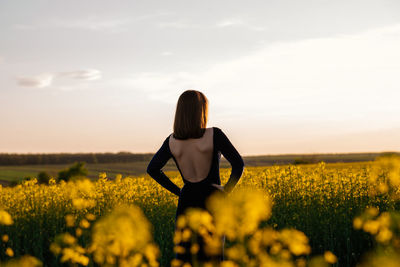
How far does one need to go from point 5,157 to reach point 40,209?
2311 inches

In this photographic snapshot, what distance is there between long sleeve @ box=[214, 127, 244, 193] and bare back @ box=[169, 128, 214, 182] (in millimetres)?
75

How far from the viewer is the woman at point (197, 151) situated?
11.9ft

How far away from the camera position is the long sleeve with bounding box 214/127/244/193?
3658 millimetres

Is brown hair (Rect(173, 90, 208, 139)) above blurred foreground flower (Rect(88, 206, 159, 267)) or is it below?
above

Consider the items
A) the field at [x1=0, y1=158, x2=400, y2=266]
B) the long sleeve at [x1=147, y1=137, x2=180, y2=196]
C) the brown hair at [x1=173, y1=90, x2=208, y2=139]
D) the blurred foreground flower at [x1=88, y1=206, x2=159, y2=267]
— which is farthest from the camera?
the field at [x1=0, y1=158, x2=400, y2=266]

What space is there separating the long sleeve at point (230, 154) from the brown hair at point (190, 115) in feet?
0.56

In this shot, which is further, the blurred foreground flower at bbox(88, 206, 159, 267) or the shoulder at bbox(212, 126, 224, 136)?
the shoulder at bbox(212, 126, 224, 136)

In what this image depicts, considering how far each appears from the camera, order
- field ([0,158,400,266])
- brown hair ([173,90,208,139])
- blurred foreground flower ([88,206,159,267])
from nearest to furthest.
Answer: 1. blurred foreground flower ([88,206,159,267])
2. brown hair ([173,90,208,139])
3. field ([0,158,400,266])

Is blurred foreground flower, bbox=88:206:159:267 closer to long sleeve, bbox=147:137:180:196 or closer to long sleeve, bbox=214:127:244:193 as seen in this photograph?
long sleeve, bbox=147:137:180:196

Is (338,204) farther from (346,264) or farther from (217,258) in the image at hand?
(217,258)

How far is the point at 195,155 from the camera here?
3.67 meters

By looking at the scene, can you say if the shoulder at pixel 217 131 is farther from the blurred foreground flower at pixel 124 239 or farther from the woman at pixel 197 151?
the blurred foreground flower at pixel 124 239

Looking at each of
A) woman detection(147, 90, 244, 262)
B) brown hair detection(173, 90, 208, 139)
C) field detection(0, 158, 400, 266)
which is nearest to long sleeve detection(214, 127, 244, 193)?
woman detection(147, 90, 244, 262)

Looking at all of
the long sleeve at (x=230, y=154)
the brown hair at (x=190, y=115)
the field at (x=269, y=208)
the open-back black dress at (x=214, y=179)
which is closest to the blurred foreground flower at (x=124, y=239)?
the open-back black dress at (x=214, y=179)
